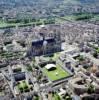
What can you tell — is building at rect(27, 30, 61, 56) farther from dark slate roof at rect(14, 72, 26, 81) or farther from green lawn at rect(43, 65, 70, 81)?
dark slate roof at rect(14, 72, 26, 81)

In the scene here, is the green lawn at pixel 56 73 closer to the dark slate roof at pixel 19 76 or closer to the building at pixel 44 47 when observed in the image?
the dark slate roof at pixel 19 76

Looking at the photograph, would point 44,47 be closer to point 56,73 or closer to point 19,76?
point 56,73

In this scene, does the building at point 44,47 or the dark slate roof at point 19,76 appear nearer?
the dark slate roof at point 19,76

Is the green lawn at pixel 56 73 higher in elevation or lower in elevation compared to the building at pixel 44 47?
lower

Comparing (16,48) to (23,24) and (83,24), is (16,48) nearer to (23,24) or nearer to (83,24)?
(23,24)

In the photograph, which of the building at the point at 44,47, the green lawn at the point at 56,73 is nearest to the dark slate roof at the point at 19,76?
the green lawn at the point at 56,73

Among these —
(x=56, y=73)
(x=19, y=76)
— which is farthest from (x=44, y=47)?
(x=19, y=76)

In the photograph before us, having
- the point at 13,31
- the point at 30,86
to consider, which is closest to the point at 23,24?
the point at 13,31

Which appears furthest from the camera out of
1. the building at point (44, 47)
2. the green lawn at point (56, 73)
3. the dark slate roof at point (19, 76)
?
the building at point (44, 47)

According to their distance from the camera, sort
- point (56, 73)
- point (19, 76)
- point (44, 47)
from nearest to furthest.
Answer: point (19, 76) → point (56, 73) → point (44, 47)
